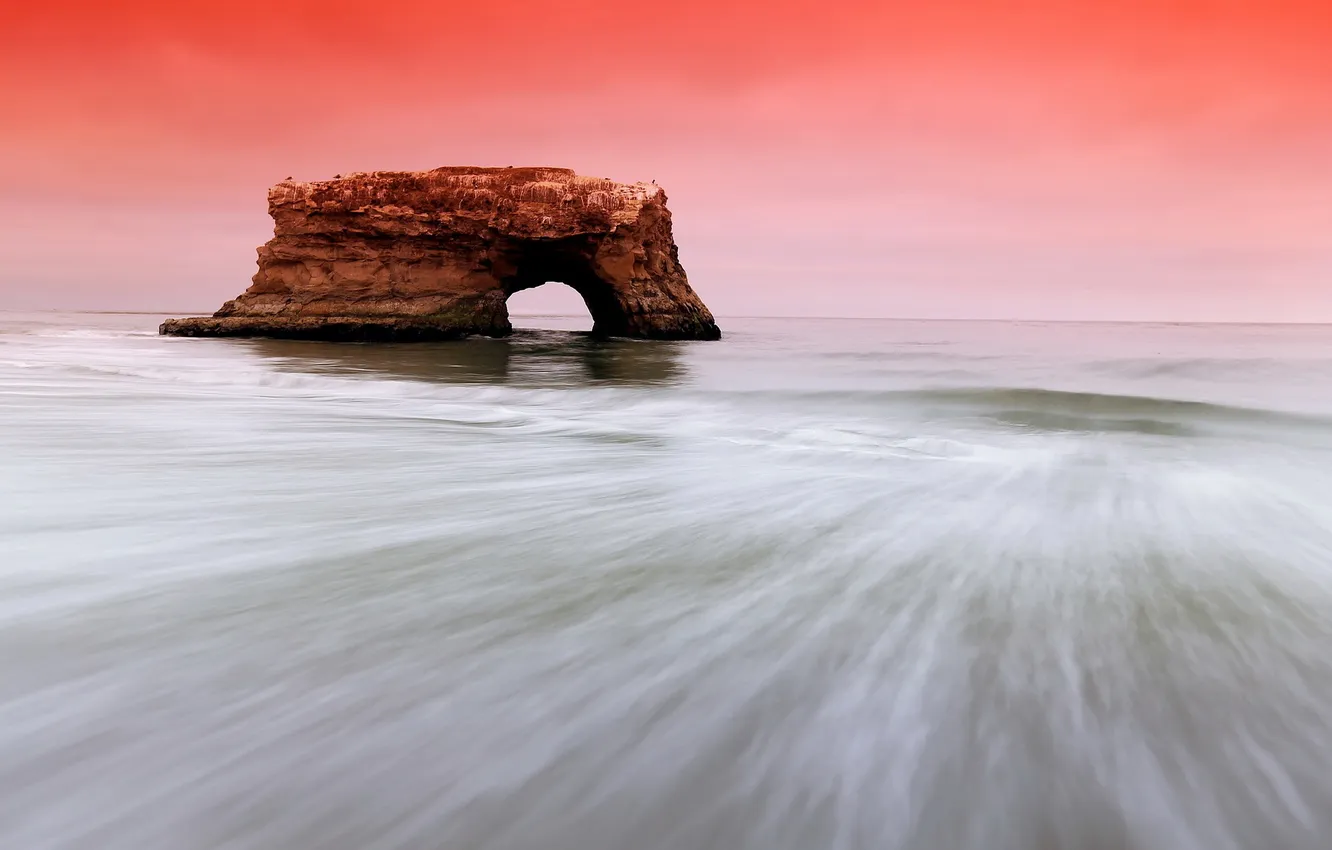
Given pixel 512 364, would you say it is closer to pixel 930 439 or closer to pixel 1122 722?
pixel 930 439

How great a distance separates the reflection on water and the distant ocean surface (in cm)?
648

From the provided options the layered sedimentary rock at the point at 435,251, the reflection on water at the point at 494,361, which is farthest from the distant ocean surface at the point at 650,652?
the layered sedimentary rock at the point at 435,251

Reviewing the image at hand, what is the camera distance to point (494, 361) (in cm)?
1457

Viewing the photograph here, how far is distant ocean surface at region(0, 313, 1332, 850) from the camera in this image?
134cm

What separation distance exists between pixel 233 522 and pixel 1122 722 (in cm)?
328

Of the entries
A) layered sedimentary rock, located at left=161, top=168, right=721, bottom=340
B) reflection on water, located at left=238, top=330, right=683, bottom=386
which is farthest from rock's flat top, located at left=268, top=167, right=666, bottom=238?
reflection on water, located at left=238, top=330, right=683, bottom=386

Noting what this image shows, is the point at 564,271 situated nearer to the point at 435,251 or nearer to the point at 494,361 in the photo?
the point at 435,251

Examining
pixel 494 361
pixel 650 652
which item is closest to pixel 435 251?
pixel 494 361

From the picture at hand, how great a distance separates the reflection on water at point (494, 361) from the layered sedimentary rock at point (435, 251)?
4.79 ft

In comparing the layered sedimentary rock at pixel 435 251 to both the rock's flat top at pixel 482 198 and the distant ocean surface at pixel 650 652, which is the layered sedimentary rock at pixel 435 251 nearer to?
the rock's flat top at pixel 482 198

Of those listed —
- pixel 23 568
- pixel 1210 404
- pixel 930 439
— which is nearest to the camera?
pixel 23 568

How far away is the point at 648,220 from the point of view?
21.6 metres

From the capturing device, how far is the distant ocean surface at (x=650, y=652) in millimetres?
1336

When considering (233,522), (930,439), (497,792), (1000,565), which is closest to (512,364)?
(930,439)
